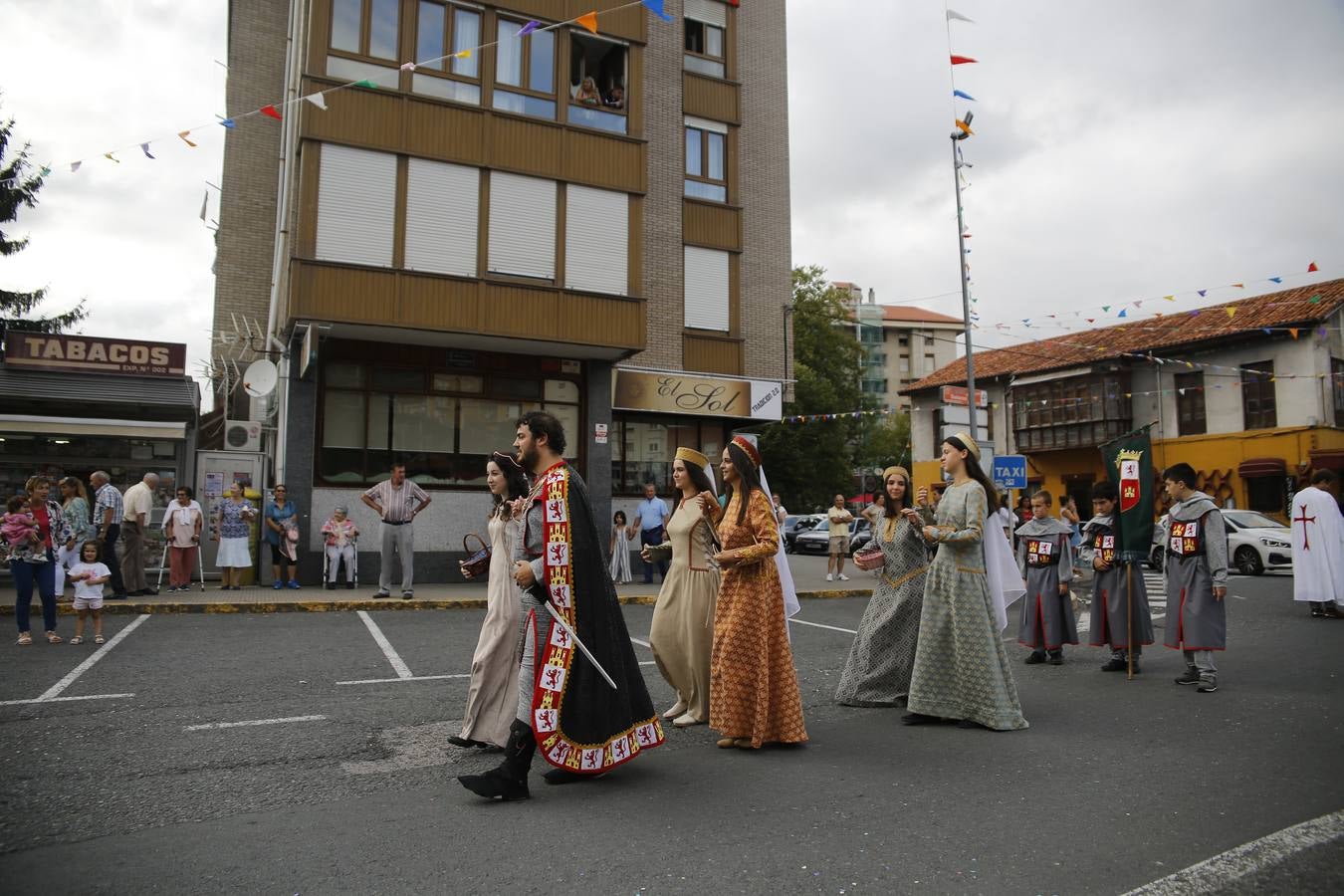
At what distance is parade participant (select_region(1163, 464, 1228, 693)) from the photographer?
759cm

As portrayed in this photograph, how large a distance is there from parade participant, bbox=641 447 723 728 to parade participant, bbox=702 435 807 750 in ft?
0.63

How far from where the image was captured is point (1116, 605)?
870 centimetres

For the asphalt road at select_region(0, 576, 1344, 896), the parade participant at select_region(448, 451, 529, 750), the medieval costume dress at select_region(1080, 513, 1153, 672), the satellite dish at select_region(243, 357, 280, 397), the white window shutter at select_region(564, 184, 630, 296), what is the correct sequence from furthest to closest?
the white window shutter at select_region(564, 184, 630, 296)
the satellite dish at select_region(243, 357, 280, 397)
the medieval costume dress at select_region(1080, 513, 1153, 672)
the parade participant at select_region(448, 451, 529, 750)
the asphalt road at select_region(0, 576, 1344, 896)

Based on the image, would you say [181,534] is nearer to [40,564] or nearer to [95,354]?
[40,564]

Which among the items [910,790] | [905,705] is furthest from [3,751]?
[905,705]

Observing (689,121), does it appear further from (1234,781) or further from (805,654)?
(1234,781)

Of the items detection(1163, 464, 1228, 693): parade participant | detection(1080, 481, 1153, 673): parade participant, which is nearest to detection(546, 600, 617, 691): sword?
detection(1163, 464, 1228, 693): parade participant

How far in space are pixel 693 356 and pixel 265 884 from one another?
58.1 ft

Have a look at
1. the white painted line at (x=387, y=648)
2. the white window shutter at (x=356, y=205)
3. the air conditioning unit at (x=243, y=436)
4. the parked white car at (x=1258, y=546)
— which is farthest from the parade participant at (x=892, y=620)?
the parked white car at (x=1258, y=546)

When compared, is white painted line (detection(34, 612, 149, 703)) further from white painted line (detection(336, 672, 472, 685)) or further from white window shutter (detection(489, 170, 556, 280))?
white window shutter (detection(489, 170, 556, 280))

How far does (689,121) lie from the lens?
69.5ft

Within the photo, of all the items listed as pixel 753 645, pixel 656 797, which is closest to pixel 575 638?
pixel 656 797

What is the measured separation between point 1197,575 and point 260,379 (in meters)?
14.0

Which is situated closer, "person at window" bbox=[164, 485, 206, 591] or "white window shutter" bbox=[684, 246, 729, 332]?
"person at window" bbox=[164, 485, 206, 591]
